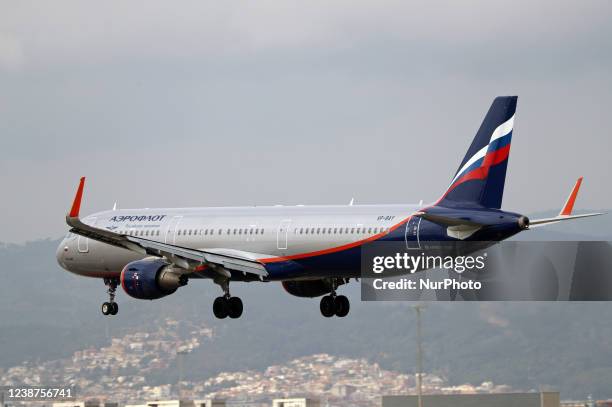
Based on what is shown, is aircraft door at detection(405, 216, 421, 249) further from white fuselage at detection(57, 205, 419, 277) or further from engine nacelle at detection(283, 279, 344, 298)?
engine nacelle at detection(283, 279, 344, 298)

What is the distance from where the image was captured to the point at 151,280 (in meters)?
64.1

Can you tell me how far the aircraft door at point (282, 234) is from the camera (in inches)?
2530

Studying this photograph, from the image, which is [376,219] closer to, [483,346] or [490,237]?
[490,237]

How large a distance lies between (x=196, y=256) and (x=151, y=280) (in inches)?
A: 88.4

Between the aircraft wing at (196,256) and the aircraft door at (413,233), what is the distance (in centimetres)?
776

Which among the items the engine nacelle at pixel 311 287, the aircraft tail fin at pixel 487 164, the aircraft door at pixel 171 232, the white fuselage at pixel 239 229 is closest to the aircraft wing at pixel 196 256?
the white fuselage at pixel 239 229

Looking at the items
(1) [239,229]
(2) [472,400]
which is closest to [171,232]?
(1) [239,229]

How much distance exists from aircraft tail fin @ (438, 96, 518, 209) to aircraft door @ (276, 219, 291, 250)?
756 centimetres

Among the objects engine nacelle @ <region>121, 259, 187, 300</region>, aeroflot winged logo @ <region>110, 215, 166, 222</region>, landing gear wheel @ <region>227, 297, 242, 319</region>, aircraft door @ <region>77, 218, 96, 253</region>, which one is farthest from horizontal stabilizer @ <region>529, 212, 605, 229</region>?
aircraft door @ <region>77, 218, 96, 253</region>

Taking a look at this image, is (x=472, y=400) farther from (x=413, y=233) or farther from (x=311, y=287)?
(x=413, y=233)

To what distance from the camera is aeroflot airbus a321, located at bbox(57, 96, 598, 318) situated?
193ft

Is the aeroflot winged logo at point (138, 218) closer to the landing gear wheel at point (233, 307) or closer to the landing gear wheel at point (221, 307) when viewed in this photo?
the landing gear wheel at point (221, 307)

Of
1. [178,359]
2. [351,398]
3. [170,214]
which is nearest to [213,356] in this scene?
[178,359]

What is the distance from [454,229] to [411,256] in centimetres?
217
